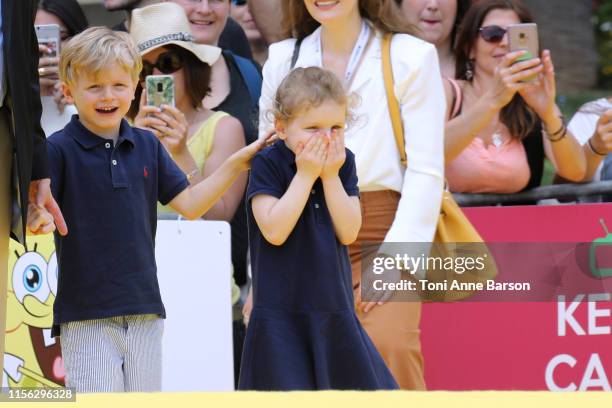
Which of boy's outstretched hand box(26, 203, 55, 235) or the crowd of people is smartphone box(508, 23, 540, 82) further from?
boy's outstretched hand box(26, 203, 55, 235)

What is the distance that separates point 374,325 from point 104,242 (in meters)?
1.10

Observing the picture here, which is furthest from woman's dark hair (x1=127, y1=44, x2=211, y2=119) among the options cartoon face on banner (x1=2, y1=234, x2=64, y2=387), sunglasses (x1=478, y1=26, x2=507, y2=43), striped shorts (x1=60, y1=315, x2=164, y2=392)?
striped shorts (x1=60, y1=315, x2=164, y2=392)

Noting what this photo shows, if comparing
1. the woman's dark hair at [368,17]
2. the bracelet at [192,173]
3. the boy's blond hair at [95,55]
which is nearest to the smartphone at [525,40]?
the woman's dark hair at [368,17]

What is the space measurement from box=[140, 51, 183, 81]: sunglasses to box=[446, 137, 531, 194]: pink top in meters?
1.22

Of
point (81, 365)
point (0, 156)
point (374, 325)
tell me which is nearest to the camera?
point (0, 156)

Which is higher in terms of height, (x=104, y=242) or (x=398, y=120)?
(x=398, y=120)

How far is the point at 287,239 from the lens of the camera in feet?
13.5

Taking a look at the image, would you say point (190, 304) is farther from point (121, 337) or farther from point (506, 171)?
point (506, 171)

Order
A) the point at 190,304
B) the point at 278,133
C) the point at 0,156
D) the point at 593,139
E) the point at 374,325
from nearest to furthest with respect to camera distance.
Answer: the point at 0,156
the point at 278,133
the point at 374,325
the point at 190,304
the point at 593,139

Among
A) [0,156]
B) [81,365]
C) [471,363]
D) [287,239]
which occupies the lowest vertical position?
[471,363]

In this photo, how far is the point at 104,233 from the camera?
3.99 metres

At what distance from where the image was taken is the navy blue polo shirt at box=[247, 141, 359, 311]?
4090mm

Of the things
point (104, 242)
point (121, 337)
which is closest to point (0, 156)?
point (104, 242)

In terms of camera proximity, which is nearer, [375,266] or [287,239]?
[287,239]
